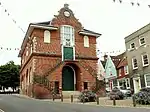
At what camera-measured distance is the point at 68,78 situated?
31047 millimetres

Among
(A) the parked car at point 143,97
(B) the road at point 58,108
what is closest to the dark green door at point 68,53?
A: (B) the road at point 58,108

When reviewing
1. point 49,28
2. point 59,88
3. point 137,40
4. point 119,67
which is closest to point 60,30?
point 49,28

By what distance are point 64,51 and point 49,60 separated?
2.51 meters

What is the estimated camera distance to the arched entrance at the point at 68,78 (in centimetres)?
3032

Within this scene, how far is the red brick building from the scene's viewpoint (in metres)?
27.9

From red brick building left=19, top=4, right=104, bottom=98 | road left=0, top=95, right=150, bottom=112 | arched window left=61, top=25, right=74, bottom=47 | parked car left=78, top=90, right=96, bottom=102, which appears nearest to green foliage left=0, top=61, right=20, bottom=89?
red brick building left=19, top=4, right=104, bottom=98

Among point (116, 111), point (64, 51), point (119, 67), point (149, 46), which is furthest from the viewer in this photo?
point (119, 67)

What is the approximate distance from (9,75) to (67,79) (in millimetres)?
27723

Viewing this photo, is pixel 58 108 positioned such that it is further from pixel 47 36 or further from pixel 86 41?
pixel 86 41

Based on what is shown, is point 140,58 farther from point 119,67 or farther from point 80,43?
point 119,67

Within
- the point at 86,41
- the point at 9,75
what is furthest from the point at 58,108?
the point at 9,75

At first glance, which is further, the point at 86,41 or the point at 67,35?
the point at 86,41

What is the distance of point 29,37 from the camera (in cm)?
3145

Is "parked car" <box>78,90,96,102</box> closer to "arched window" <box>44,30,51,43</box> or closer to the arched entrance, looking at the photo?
the arched entrance
